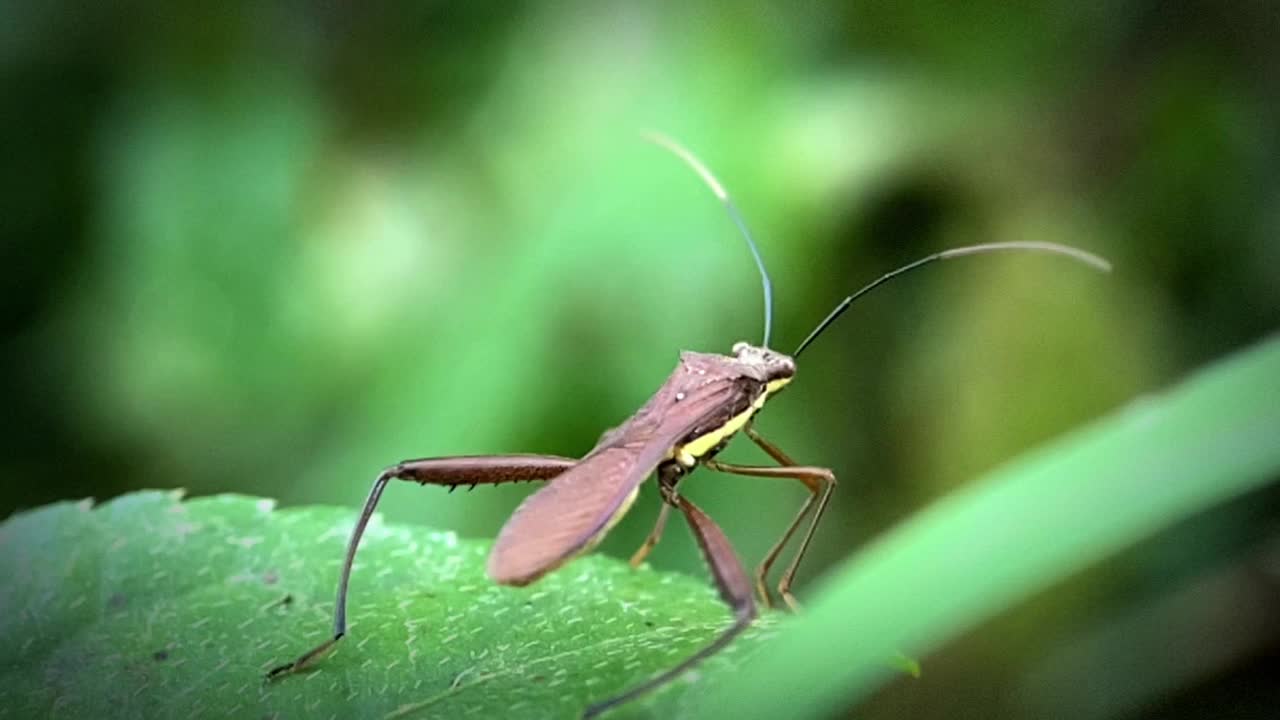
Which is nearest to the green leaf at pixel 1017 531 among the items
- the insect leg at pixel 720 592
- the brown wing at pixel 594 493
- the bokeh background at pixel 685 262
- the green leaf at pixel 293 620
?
the insect leg at pixel 720 592

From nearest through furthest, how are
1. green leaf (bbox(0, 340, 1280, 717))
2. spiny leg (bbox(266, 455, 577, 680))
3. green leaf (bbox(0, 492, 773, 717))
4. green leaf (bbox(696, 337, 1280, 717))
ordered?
green leaf (bbox(696, 337, 1280, 717))
green leaf (bbox(0, 340, 1280, 717))
green leaf (bbox(0, 492, 773, 717))
spiny leg (bbox(266, 455, 577, 680))

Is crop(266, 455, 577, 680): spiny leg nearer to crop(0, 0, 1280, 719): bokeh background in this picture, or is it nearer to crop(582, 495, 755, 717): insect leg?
crop(582, 495, 755, 717): insect leg

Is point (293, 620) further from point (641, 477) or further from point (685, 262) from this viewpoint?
point (685, 262)

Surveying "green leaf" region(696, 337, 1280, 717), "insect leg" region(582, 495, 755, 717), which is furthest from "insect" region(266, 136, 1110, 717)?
"green leaf" region(696, 337, 1280, 717)

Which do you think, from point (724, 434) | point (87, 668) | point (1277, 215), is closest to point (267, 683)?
point (87, 668)

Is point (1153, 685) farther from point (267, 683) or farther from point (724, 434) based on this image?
point (267, 683)

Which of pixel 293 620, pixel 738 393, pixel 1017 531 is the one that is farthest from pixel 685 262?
pixel 1017 531
